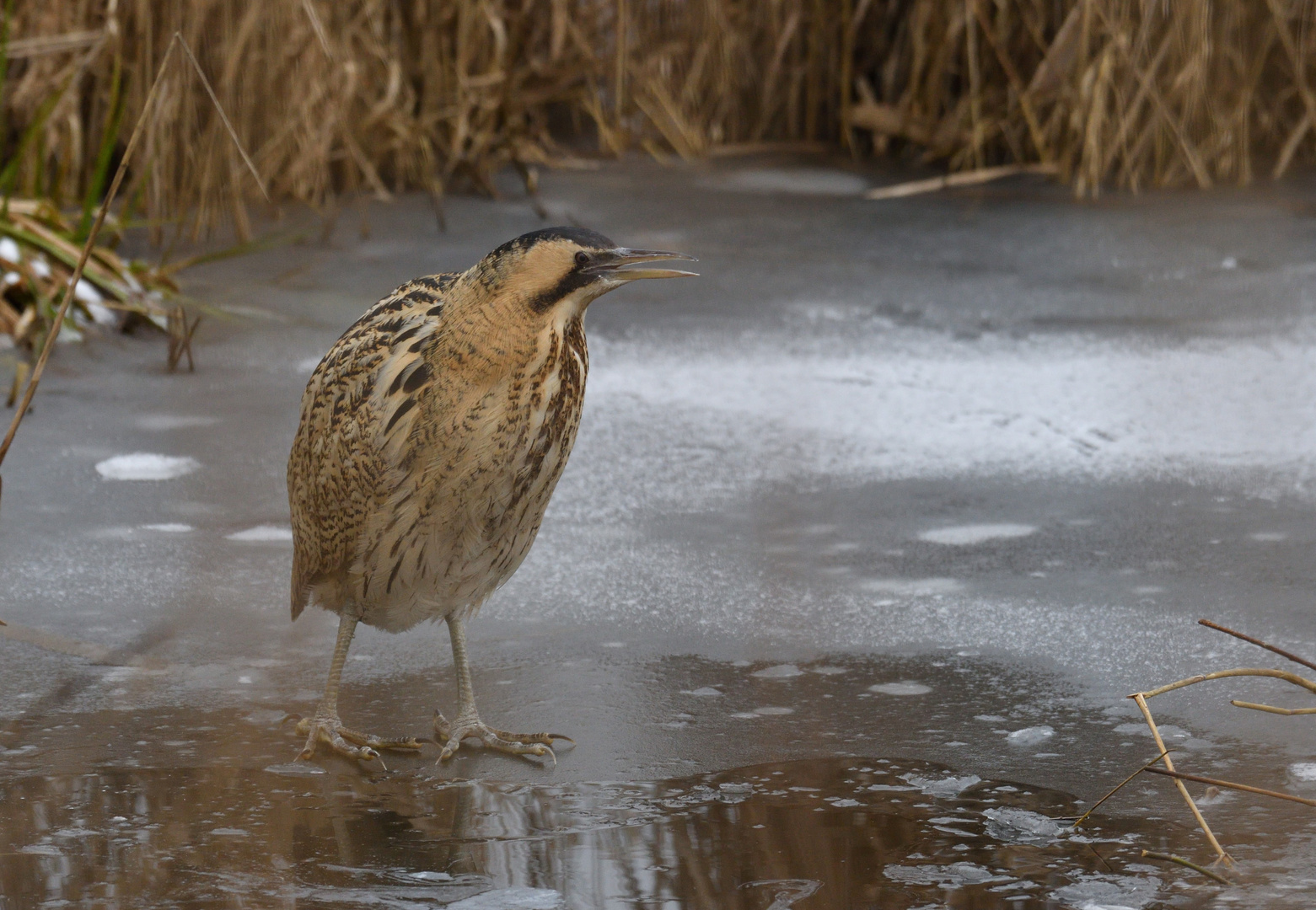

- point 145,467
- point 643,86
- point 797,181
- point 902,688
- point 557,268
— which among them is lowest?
point 902,688

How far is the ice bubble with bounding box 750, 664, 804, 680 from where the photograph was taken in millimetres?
3695

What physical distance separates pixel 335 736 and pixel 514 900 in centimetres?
77

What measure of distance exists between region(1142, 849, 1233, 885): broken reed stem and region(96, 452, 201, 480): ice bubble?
10.6 ft

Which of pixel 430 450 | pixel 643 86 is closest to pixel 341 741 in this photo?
pixel 430 450

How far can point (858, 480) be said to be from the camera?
5.09 meters

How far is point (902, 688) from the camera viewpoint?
3.62m

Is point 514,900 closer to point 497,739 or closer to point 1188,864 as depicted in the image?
point 497,739

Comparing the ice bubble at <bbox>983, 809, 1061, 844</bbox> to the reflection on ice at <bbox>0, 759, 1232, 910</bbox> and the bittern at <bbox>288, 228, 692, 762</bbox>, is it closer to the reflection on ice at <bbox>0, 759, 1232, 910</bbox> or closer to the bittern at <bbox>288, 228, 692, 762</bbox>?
the reflection on ice at <bbox>0, 759, 1232, 910</bbox>

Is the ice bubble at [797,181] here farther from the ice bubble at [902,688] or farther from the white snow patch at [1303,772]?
the white snow patch at [1303,772]

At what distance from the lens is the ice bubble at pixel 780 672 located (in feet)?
12.1

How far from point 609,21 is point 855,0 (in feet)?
5.17

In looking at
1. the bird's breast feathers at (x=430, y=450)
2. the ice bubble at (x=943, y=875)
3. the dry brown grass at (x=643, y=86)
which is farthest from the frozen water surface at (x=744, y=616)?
the dry brown grass at (x=643, y=86)

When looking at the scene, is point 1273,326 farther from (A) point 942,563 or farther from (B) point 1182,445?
(A) point 942,563

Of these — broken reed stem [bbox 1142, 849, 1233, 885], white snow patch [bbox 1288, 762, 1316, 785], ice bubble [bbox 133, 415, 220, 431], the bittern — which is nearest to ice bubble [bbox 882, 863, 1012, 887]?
broken reed stem [bbox 1142, 849, 1233, 885]
